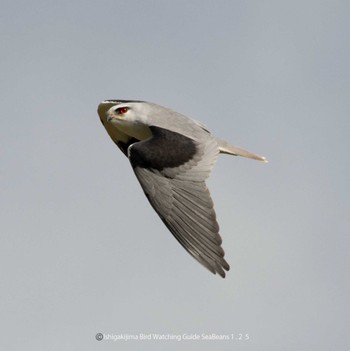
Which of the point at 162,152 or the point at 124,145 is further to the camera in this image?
the point at 124,145

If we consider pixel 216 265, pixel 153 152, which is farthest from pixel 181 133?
pixel 216 265

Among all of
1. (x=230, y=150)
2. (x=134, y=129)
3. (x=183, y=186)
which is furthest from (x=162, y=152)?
(x=230, y=150)

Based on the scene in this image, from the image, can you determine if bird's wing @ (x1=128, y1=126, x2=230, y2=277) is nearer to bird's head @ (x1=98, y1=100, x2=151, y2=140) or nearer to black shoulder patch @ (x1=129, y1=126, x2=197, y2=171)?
black shoulder patch @ (x1=129, y1=126, x2=197, y2=171)

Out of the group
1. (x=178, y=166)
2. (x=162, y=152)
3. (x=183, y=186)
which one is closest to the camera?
(x=183, y=186)

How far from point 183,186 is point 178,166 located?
19.3 inches

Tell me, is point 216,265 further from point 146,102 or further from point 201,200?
point 146,102

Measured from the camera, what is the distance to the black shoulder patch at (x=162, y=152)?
53.9 ft

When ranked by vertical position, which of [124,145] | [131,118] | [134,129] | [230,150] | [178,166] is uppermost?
[131,118]

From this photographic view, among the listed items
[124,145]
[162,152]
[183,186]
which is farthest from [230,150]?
[183,186]

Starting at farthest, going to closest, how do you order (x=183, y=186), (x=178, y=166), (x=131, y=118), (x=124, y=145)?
1. (x=124, y=145)
2. (x=131, y=118)
3. (x=178, y=166)
4. (x=183, y=186)

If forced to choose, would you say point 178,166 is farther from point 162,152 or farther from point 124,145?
point 124,145

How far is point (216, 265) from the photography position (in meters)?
14.8

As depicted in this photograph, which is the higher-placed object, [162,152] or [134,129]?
[134,129]

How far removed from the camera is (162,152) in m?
16.6
